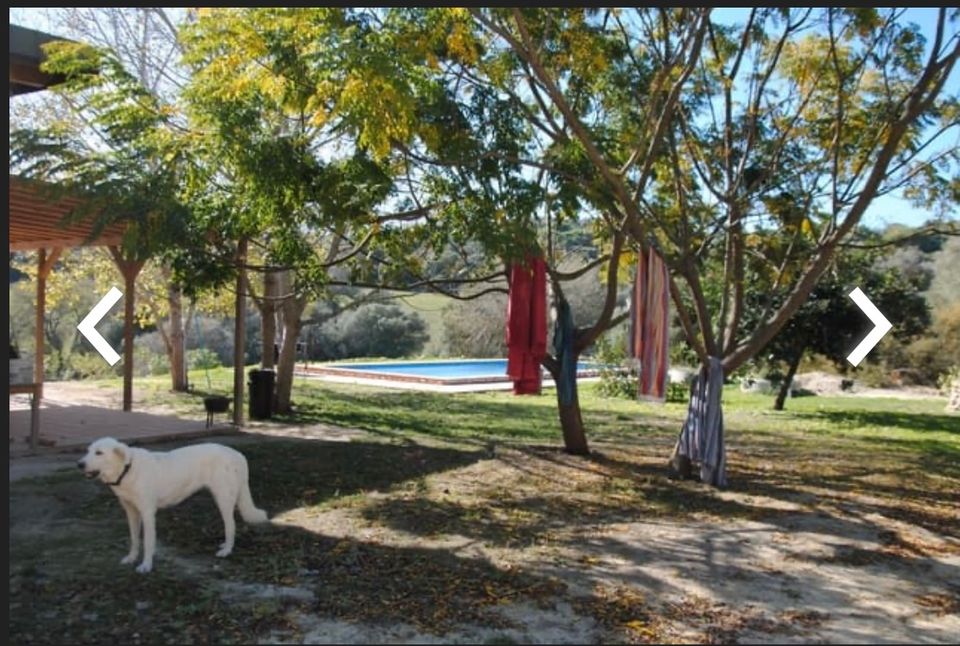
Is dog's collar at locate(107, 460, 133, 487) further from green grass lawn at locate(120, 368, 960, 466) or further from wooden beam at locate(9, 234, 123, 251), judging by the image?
wooden beam at locate(9, 234, 123, 251)

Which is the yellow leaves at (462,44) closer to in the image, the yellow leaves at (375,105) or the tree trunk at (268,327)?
the yellow leaves at (375,105)

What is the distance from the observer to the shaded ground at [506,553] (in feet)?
14.0

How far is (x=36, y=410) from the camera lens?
29.7 ft

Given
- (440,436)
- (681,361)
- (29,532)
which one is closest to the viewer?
(29,532)

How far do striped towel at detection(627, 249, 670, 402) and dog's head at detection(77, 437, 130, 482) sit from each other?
447cm

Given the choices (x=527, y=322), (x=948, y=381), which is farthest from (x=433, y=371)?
(x=527, y=322)

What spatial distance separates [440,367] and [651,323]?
2057 cm

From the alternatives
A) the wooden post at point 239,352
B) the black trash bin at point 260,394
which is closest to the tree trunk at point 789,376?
the black trash bin at point 260,394

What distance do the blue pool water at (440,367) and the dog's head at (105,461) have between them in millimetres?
18607

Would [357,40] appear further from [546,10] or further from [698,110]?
[698,110]

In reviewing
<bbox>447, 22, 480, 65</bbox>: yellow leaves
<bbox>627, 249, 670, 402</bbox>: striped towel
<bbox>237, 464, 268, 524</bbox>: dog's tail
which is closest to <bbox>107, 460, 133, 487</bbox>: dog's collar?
<bbox>237, 464, 268, 524</bbox>: dog's tail

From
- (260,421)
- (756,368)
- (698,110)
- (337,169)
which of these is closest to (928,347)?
(756,368)

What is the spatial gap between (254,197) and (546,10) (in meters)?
3.19

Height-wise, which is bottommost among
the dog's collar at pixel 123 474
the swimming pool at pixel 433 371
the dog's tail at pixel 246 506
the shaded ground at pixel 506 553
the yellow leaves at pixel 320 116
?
the shaded ground at pixel 506 553
